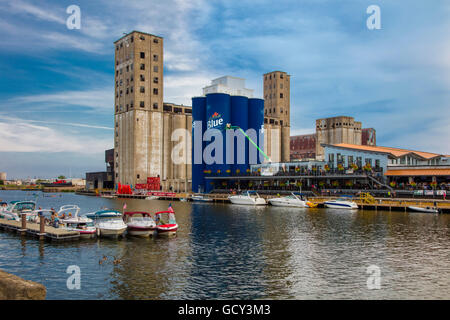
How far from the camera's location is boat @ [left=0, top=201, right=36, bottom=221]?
60537 millimetres

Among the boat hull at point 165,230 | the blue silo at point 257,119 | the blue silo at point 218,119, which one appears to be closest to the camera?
the boat hull at point 165,230

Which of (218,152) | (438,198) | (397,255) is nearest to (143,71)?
(218,152)

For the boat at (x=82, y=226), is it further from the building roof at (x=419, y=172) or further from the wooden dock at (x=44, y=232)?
the building roof at (x=419, y=172)

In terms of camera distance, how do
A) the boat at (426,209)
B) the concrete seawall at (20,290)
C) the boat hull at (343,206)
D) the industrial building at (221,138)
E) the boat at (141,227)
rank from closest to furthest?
the concrete seawall at (20,290) < the boat at (141,227) < the boat at (426,209) < the boat hull at (343,206) < the industrial building at (221,138)

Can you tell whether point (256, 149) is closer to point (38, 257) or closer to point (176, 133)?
point (176, 133)

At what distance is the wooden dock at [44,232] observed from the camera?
146 feet

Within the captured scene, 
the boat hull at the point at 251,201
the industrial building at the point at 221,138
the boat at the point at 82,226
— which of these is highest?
the industrial building at the point at 221,138

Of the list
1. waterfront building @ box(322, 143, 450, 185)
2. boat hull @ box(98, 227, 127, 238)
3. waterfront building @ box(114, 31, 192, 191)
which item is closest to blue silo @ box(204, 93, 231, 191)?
waterfront building @ box(114, 31, 192, 191)

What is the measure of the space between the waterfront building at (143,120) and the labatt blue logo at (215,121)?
3133 centimetres

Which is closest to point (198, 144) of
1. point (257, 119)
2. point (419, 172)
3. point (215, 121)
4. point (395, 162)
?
point (215, 121)

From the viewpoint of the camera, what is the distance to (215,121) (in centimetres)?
14812

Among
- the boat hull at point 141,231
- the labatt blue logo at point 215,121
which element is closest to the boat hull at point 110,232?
the boat hull at point 141,231

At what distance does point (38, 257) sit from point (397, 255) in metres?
33.5

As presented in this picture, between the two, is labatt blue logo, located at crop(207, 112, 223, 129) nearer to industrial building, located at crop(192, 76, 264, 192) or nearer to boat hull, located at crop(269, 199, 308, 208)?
industrial building, located at crop(192, 76, 264, 192)
